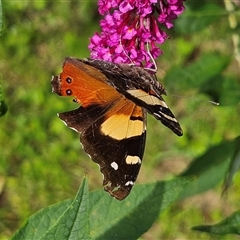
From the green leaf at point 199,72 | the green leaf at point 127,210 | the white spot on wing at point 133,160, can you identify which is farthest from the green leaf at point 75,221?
the green leaf at point 199,72

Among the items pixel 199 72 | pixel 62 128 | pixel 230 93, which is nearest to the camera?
pixel 230 93

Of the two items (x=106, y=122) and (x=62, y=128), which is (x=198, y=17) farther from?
(x=62, y=128)

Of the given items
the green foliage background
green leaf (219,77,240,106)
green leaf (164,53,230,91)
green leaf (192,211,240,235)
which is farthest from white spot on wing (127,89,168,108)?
the green foliage background

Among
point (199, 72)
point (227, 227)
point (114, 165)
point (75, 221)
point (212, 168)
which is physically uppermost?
point (75, 221)

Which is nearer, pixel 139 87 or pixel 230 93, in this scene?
pixel 139 87

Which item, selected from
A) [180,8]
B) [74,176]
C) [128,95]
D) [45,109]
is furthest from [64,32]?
[128,95]

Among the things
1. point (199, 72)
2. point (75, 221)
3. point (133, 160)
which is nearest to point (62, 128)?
point (199, 72)

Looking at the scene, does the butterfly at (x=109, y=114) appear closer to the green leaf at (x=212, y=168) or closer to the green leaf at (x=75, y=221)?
the green leaf at (x=75, y=221)

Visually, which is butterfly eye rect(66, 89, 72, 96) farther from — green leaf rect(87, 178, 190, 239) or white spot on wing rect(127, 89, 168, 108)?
green leaf rect(87, 178, 190, 239)
